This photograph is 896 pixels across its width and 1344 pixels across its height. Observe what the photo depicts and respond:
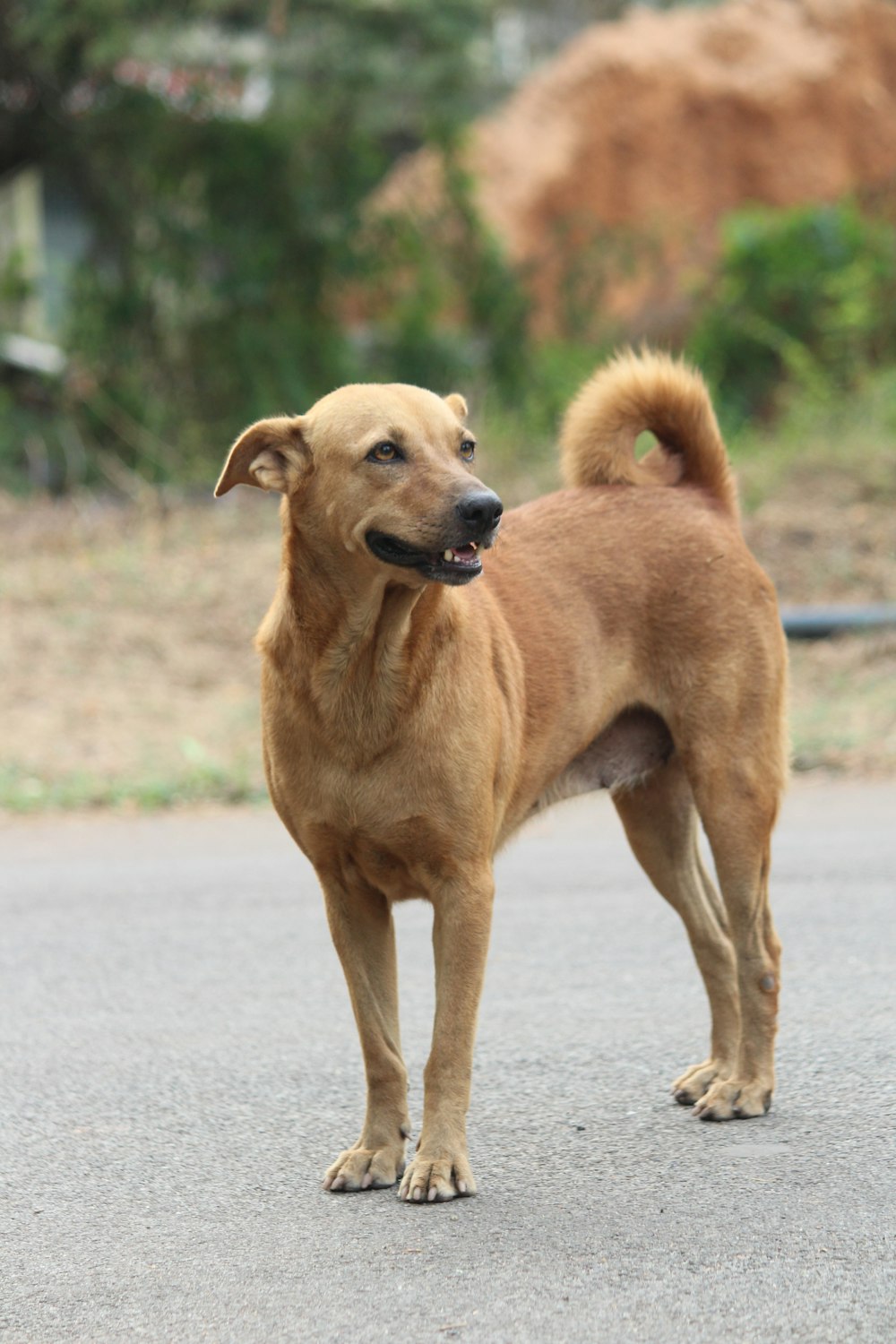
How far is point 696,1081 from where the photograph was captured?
462cm

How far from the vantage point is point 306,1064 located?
197 inches

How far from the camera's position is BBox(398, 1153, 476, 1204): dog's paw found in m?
3.88

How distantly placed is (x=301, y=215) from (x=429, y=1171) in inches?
524

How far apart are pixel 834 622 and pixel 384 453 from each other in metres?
7.39

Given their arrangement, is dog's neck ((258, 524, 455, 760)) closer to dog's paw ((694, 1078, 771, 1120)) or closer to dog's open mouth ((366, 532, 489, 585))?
dog's open mouth ((366, 532, 489, 585))

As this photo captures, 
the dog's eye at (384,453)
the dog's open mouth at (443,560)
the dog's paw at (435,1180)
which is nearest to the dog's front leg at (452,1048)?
the dog's paw at (435,1180)

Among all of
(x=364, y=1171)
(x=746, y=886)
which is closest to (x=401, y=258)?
(x=746, y=886)

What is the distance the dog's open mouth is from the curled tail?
1.23m

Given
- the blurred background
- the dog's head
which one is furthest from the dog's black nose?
the blurred background

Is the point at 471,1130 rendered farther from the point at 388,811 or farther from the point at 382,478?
the point at 382,478

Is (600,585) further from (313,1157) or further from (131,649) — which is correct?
(131,649)

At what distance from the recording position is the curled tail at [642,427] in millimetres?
5023

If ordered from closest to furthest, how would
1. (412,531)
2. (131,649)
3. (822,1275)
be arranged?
1. (822,1275)
2. (412,531)
3. (131,649)

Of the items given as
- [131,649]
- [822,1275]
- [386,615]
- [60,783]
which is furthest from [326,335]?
[822,1275]
